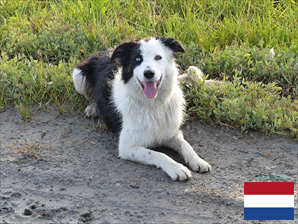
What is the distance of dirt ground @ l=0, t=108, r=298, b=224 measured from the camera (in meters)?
3.46

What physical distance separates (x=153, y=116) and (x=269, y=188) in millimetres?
1242

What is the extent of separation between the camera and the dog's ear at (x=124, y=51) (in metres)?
4.27

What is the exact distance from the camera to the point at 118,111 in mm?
4605

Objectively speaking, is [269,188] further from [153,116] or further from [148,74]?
[148,74]

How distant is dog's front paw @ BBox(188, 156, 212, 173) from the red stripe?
36 centimetres

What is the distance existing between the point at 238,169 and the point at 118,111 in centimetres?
131

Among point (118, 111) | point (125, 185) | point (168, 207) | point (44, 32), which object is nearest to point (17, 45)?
point (44, 32)

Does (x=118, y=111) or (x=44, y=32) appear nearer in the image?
(x=118, y=111)

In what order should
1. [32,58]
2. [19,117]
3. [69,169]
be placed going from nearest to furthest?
[69,169], [19,117], [32,58]

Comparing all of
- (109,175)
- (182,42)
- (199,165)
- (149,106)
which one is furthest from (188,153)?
(182,42)

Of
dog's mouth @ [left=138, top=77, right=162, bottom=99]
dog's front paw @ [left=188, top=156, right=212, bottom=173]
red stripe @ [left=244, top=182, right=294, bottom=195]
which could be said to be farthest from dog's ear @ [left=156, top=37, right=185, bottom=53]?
red stripe @ [left=244, top=182, right=294, bottom=195]

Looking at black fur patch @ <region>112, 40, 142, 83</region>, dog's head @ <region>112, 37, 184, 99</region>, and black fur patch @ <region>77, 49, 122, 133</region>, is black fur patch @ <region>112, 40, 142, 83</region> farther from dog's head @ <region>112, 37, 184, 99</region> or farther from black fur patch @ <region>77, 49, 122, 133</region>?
black fur patch @ <region>77, 49, 122, 133</region>

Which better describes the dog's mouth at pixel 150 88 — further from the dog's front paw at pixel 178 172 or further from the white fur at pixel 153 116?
the dog's front paw at pixel 178 172

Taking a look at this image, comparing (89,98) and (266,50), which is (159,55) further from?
(266,50)
